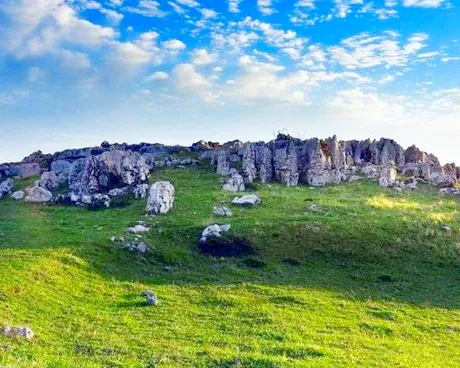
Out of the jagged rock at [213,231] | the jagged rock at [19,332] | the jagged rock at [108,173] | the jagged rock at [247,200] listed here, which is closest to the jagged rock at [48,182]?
the jagged rock at [108,173]

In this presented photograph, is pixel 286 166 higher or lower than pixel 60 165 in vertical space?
higher

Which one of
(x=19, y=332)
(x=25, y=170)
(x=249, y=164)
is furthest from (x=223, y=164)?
(x=19, y=332)

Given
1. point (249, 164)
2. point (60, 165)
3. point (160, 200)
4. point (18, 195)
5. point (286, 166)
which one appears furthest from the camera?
point (60, 165)

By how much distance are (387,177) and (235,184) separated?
20.4m

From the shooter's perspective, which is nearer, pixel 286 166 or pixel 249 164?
pixel 286 166

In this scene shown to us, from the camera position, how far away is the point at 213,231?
135 feet

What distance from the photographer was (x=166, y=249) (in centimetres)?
3834

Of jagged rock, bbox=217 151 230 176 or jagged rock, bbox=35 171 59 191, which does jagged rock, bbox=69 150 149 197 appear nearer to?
jagged rock, bbox=35 171 59 191

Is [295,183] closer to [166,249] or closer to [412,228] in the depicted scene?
[412,228]

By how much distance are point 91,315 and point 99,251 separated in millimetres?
12314

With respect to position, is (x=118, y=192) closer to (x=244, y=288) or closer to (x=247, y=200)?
(x=247, y=200)

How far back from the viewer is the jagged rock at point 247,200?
51234mm

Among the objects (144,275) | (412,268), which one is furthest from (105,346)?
(412,268)

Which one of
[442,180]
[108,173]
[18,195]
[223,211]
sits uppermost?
[108,173]
